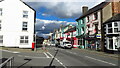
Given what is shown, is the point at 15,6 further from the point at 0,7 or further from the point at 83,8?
the point at 83,8

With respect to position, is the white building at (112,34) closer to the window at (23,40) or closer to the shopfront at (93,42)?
the shopfront at (93,42)

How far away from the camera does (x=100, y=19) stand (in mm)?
30719

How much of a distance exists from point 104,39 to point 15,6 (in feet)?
68.4

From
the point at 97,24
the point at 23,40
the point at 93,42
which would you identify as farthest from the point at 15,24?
the point at 93,42

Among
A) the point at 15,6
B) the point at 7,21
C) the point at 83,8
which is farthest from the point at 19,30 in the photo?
the point at 83,8

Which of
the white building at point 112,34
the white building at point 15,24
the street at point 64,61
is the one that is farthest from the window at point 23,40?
the white building at point 112,34

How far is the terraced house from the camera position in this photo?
95.5 ft

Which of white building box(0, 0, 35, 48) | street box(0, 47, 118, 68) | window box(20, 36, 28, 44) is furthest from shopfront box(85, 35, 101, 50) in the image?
window box(20, 36, 28, 44)

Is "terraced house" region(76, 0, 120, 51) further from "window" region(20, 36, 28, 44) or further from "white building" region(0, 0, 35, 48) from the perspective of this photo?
"window" region(20, 36, 28, 44)

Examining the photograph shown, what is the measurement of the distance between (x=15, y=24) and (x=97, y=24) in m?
18.8

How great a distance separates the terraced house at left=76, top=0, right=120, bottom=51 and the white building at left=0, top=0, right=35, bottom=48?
1499 cm

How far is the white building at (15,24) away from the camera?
2938 centimetres

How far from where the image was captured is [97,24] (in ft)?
104

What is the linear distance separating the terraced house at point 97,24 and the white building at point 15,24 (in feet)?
49.2
